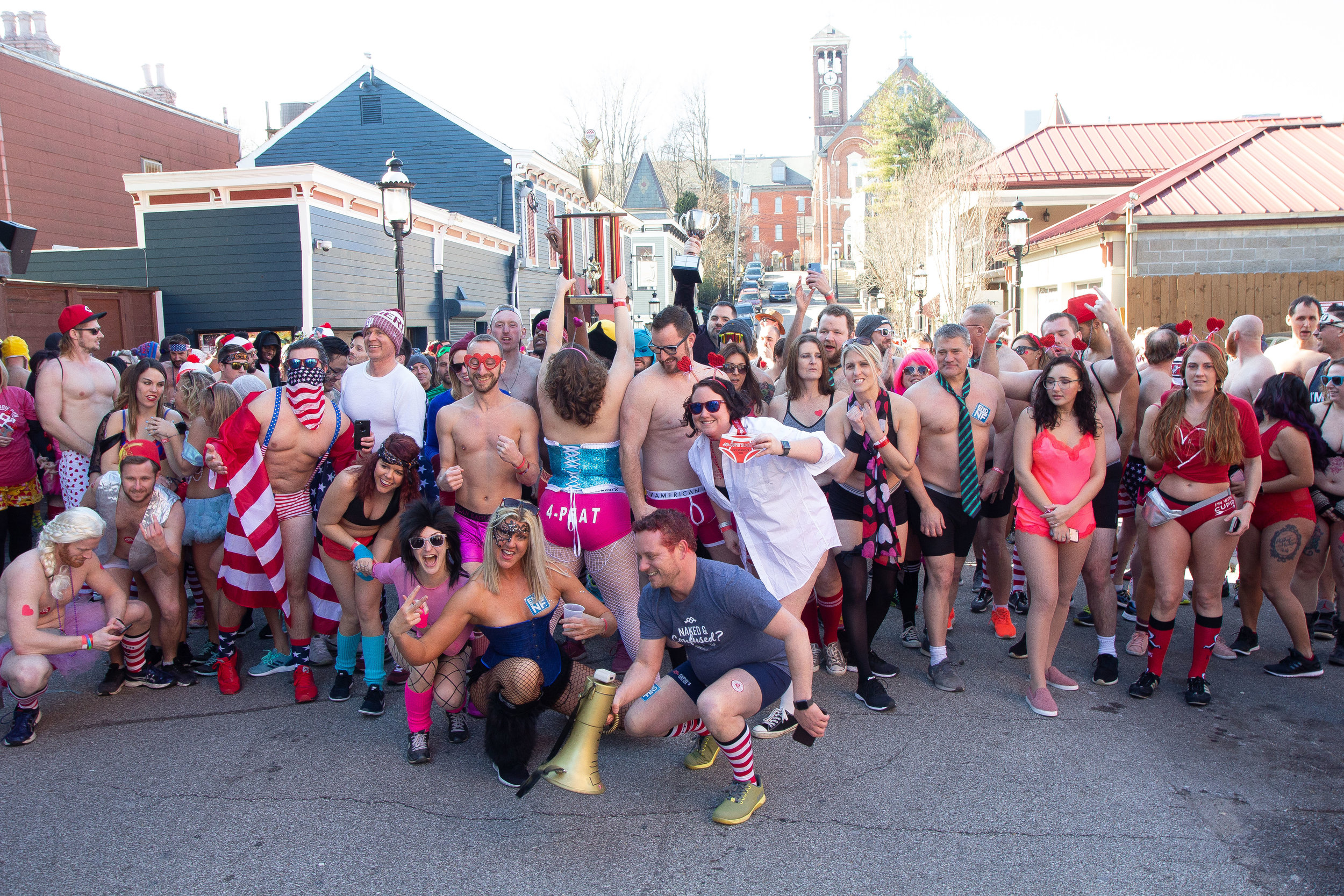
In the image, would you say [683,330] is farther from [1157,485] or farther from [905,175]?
[905,175]

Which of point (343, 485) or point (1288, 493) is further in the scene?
point (1288, 493)

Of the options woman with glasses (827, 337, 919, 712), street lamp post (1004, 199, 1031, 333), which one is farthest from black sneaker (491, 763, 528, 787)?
street lamp post (1004, 199, 1031, 333)

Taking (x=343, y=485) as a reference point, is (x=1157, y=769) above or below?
below

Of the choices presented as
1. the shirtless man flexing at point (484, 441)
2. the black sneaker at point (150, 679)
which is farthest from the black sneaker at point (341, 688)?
the shirtless man flexing at point (484, 441)

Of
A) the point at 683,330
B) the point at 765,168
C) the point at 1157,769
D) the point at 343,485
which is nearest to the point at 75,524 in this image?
the point at 343,485

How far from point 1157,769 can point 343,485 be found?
391 cm

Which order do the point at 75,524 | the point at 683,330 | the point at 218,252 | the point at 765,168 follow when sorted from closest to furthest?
the point at 75,524 < the point at 683,330 < the point at 218,252 < the point at 765,168

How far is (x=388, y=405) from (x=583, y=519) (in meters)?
1.52

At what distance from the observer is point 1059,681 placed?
4496mm

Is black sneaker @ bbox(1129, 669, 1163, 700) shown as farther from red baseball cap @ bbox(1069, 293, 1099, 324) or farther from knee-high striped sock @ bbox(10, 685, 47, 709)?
knee-high striped sock @ bbox(10, 685, 47, 709)

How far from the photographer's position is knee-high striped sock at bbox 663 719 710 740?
369 cm

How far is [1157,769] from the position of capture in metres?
3.64

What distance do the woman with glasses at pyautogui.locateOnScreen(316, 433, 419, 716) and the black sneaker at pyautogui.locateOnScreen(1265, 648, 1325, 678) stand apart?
464 centimetres

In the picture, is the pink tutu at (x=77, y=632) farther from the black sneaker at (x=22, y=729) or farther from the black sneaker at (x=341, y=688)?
the black sneaker at (x=341, y=688)
